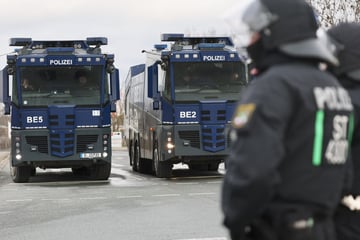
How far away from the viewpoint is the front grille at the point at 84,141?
20.0 m

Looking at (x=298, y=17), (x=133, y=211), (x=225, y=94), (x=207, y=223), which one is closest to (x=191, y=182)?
(x=225, y=94)

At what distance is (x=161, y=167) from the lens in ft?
70.1

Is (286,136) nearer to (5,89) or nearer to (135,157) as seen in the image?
(5,89)

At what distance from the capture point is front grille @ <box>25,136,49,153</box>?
1973cm

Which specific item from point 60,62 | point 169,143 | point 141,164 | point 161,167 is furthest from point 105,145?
point 141,164

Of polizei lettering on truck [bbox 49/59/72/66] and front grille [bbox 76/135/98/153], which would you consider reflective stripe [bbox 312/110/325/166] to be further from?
polizei lettering on truck [bbox 49/59/72/66]

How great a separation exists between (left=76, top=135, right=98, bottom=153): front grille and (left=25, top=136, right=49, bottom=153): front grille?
30.0 inches

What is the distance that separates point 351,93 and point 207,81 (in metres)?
15.8

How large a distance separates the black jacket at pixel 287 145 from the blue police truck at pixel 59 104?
16.5 m

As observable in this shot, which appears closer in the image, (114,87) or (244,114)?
→ (244,114)

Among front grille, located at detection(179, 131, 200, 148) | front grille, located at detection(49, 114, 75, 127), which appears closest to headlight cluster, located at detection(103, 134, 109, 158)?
front grille, located at detection(49, 114, 75, 127)

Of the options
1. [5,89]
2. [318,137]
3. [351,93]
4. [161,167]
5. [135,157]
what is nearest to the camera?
[318,137]

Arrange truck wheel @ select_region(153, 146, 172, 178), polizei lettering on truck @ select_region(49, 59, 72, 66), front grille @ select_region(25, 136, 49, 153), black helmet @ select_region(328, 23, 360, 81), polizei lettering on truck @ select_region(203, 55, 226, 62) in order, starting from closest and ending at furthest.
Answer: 1. black helmet @ select_region(328, 23, 360, 81)
2. front grille @ select_region(25, 136, 49, 153)
3. polizei lettering on truck @ select_region(49, 59, 72, 66)
4. polizei lettering on truck @ select_region(203, 55, 226, 62)
5. truck wheel @ select_region(153, 146, 172, 178)

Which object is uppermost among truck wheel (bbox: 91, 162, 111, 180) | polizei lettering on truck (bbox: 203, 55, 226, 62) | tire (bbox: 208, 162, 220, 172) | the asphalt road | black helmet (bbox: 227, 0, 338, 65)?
black helmet (bbox: 227, 0, 338, 65)
